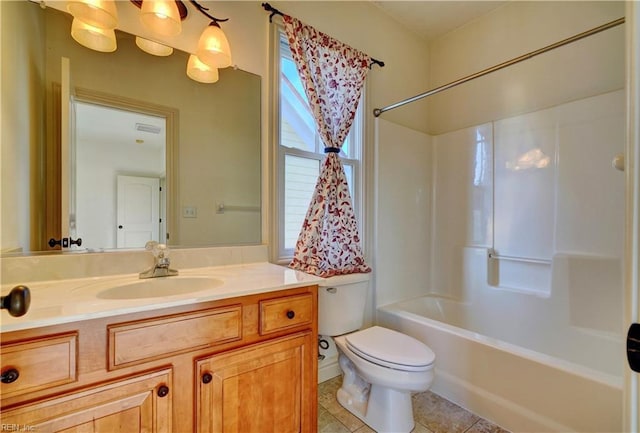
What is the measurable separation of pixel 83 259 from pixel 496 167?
2.65 metres

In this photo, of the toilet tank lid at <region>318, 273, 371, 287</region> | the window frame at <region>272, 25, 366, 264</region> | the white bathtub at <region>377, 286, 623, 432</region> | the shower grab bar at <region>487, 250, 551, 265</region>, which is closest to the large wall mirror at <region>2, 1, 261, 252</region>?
the window frame at <region>272, 25, 366, 264</region>

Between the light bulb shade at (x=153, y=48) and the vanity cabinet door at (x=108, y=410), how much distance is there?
1.36m

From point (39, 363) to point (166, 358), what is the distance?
297mm

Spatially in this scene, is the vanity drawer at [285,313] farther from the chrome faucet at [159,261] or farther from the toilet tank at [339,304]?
the chrome faucet at [159,261]

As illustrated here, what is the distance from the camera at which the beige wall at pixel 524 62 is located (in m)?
1.81

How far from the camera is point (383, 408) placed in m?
1.47

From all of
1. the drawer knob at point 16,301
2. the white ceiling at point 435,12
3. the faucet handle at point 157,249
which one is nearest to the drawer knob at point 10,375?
the drawer knob at point 16,301

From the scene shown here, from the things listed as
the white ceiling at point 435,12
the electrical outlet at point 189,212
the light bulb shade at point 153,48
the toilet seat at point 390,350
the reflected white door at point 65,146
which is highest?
the white ceiling at point 435,12

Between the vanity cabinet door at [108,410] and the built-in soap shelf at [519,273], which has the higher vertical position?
the built-in soap shelf at [519,273]

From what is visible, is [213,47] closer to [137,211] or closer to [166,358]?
[137,211]

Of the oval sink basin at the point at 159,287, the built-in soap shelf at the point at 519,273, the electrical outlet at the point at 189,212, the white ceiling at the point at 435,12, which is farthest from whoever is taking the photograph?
the white ceiling at the point at 435,12

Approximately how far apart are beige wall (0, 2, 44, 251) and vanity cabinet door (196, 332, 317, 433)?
827mm

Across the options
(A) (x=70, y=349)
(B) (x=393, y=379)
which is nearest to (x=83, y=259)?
(A) (x=70, y=349)

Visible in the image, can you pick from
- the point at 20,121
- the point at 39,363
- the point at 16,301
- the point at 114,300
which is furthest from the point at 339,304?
the point at 20,121
